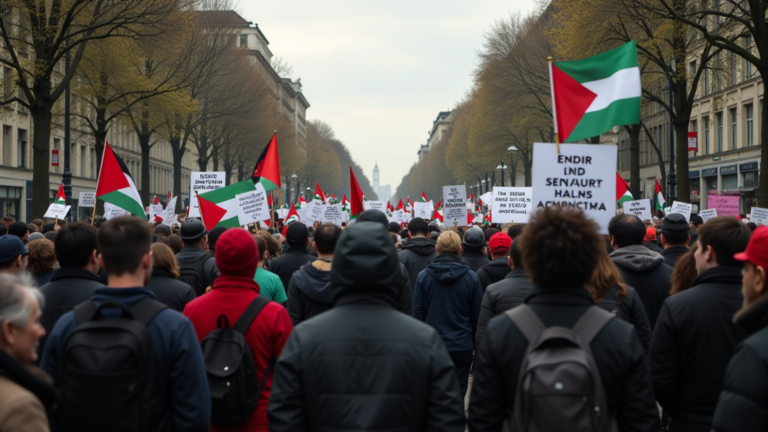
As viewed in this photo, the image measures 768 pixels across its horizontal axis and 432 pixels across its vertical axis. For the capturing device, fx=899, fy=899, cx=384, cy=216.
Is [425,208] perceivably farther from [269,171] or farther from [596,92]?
[596,92]

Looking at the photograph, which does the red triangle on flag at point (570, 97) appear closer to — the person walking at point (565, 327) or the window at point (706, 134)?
the person walking at point (565, 327)

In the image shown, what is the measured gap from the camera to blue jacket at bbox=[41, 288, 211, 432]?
3803 mm

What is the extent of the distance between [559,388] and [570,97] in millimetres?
4184

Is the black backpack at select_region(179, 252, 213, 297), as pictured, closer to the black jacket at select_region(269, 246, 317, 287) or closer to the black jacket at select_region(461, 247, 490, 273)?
the black jacket at select_region(269, 246, 317, 287)

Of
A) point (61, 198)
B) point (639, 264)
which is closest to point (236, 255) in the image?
point (639, 264)

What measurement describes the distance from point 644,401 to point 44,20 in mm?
24016

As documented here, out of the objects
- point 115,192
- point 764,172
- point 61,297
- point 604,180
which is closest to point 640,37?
point 764,172

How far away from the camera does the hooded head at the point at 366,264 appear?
344cm

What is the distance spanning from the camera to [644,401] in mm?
3486

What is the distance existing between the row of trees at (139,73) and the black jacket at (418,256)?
16.6 m

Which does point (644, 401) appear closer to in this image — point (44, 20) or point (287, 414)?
point (287, 414)

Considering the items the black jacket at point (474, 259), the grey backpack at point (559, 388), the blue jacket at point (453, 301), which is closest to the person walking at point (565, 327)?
the grey backpack at point (559, 388)

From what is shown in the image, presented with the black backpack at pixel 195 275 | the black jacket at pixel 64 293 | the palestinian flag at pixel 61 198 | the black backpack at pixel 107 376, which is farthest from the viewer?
the palestinian flag at pixel 61 198

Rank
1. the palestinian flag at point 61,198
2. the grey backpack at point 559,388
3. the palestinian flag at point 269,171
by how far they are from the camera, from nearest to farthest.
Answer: the grey backpack at point 559,388 → the palestinian flag at point 269,171 → the palestinian flag at point 61,198
